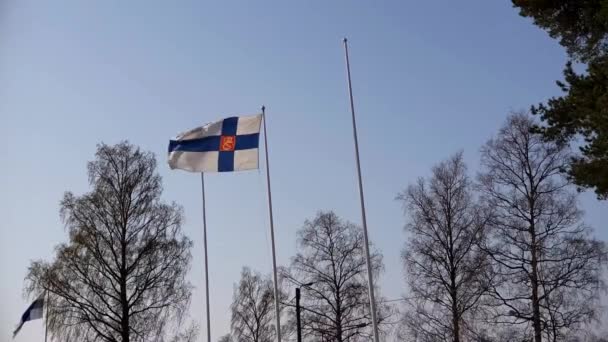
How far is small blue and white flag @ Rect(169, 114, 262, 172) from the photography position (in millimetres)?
23109

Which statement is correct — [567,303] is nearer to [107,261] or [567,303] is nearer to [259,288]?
[107,261]

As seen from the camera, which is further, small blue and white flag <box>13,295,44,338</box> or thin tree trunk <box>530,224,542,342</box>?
small blue and white flag <box>13,295,44,338</box>

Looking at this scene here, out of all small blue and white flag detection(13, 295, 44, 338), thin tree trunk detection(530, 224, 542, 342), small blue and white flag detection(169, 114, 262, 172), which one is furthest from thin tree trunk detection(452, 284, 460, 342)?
small blue and white flag detection(13, 295, 44, 338)

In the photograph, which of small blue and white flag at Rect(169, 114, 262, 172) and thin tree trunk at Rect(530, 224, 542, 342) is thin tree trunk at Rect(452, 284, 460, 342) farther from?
small blue and white flag at Rect(169, 114, 262, 172)

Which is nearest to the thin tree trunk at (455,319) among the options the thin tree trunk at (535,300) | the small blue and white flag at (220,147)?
Result: the thin tree trunk at (535,300)

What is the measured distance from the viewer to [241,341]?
53812mm

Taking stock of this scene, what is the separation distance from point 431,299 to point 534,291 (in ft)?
15.5

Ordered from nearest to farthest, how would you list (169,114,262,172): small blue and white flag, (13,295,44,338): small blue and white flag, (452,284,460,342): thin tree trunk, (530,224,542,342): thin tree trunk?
(169,114,262,172): small blue and white flag → (530,224,542,342): thin tree trunk → (452,284,460,342): thin tree trunk → (13,295,44,338): small blue and white flag

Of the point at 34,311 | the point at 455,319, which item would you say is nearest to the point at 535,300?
the point at 455,319

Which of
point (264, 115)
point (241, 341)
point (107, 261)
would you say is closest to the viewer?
point (264, 115)

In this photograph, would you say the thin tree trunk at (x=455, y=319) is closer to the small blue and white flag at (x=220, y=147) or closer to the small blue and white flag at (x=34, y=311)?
the small blue and white flag at (x=220, y=147)

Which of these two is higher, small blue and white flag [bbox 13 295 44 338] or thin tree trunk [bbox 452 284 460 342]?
small blue and white flag [bbox 13 295 44 338]

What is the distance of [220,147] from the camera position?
76.4 feet

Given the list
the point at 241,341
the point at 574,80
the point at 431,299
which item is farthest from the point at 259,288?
the point at 574,80
